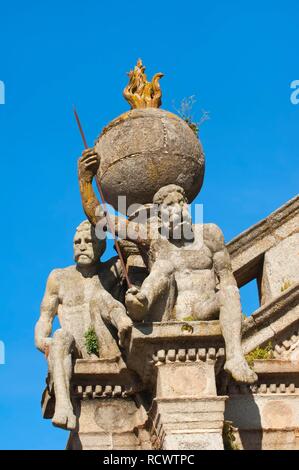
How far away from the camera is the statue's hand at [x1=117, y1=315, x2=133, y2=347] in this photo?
16672 millimetres

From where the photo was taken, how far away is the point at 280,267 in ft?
64.7

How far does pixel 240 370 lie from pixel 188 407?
2.32 ft

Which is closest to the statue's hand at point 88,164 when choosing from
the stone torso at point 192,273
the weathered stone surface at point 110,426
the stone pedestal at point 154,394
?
the stone torso at point 192,273

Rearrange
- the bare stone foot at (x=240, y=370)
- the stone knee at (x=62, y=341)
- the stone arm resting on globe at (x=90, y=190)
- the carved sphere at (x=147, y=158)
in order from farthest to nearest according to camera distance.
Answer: the carved sphere at (x=147, y=158)
the stone arm resting on globe at (x=90, y=190)
the stone knee at (x=62, y=341)
the bare stone foot at (x=240, y=370)

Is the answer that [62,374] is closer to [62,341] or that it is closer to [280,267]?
[62,341]

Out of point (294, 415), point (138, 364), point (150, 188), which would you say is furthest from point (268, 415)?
point (150, 188)

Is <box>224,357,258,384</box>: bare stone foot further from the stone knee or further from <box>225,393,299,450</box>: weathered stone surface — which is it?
the stone knee

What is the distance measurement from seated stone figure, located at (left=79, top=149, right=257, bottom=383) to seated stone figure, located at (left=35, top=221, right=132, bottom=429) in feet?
1.30

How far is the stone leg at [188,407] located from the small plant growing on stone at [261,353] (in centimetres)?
155

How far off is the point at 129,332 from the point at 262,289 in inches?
145

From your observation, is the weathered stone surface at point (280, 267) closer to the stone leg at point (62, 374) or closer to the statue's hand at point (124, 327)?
the statue's hand at point (124, 327)

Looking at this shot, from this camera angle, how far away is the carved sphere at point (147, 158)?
18438 mm
